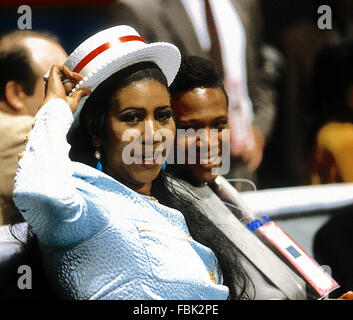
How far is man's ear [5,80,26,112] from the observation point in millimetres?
1743

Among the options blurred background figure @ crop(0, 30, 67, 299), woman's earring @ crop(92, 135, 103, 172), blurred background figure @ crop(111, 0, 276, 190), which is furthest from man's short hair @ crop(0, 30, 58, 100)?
woman's earring @ crop(92, 135, 103, 172)

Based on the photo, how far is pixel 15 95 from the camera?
1750 millimetres

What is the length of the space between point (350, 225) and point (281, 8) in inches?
32.3

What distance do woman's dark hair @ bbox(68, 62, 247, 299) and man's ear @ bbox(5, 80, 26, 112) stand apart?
0.34 meters

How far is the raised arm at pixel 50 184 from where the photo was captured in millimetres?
1197

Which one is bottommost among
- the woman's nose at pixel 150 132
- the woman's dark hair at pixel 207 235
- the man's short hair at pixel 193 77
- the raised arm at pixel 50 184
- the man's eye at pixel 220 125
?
the woman's dark hair at pixel 207 235

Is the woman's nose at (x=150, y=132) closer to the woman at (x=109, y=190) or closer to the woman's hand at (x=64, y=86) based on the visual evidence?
the woman at (x=109, y=190)

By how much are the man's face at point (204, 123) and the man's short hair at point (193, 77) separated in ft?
0.05

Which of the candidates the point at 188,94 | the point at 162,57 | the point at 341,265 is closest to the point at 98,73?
the point at 162,57

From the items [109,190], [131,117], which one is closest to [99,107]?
[131,117]

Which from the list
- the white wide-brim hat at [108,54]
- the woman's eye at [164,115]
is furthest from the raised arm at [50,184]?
the woman's eye at [164,115]

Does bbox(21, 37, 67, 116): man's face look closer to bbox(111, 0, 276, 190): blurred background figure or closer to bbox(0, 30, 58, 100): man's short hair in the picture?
bbox(0, 30, 58, 100): man's short hair

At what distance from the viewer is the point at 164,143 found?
1493 mm

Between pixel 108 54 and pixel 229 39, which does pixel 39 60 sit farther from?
pixel 229 39
